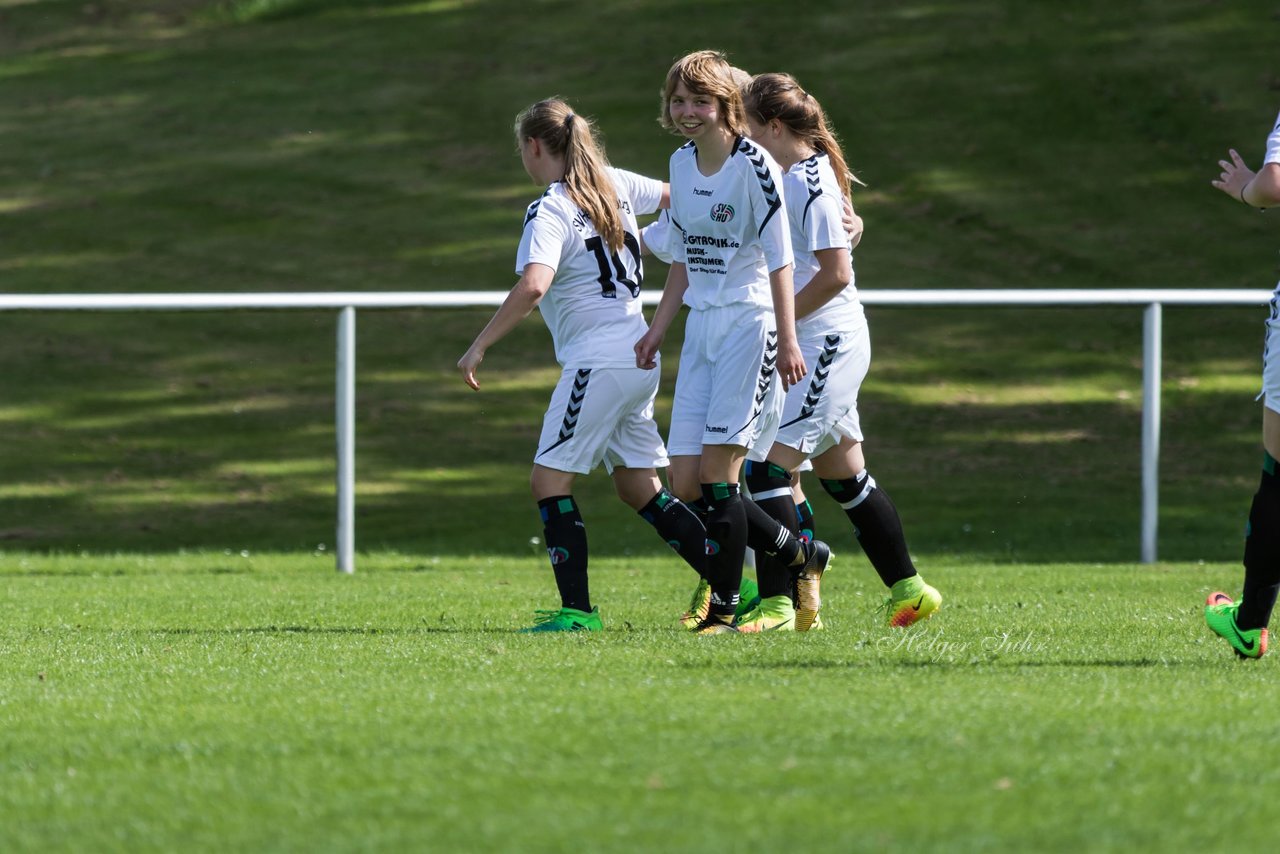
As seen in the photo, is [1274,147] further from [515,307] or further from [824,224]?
[515,307]

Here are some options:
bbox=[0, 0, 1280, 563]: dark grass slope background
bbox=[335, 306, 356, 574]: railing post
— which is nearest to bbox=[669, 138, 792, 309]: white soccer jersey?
bbox=[335, 306, 356, 574]: railing post

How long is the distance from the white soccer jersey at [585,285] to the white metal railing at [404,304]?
232cm

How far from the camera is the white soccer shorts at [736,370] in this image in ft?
20.1

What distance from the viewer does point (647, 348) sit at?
6.41 metres

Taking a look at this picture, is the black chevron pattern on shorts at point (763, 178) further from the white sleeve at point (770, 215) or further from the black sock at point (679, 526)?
the black sock at point (679, 526)

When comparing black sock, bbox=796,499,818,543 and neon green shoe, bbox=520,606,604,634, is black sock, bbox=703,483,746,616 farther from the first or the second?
black sock, bbox=796,499,818,543

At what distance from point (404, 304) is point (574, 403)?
3016 mm

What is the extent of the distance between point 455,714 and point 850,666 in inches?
52.9

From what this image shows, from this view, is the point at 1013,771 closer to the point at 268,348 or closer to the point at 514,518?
the point at 514,518

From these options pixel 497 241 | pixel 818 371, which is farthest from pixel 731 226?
pixel 497 241

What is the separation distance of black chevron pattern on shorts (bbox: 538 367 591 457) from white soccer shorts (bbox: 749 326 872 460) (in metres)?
0.64

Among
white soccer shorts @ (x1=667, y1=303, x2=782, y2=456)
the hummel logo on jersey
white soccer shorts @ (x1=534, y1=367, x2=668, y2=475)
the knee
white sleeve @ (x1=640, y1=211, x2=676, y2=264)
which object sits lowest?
the hummel logo on jersey

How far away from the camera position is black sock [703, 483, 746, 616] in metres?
6.28

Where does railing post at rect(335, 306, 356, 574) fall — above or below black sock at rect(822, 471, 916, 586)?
below
